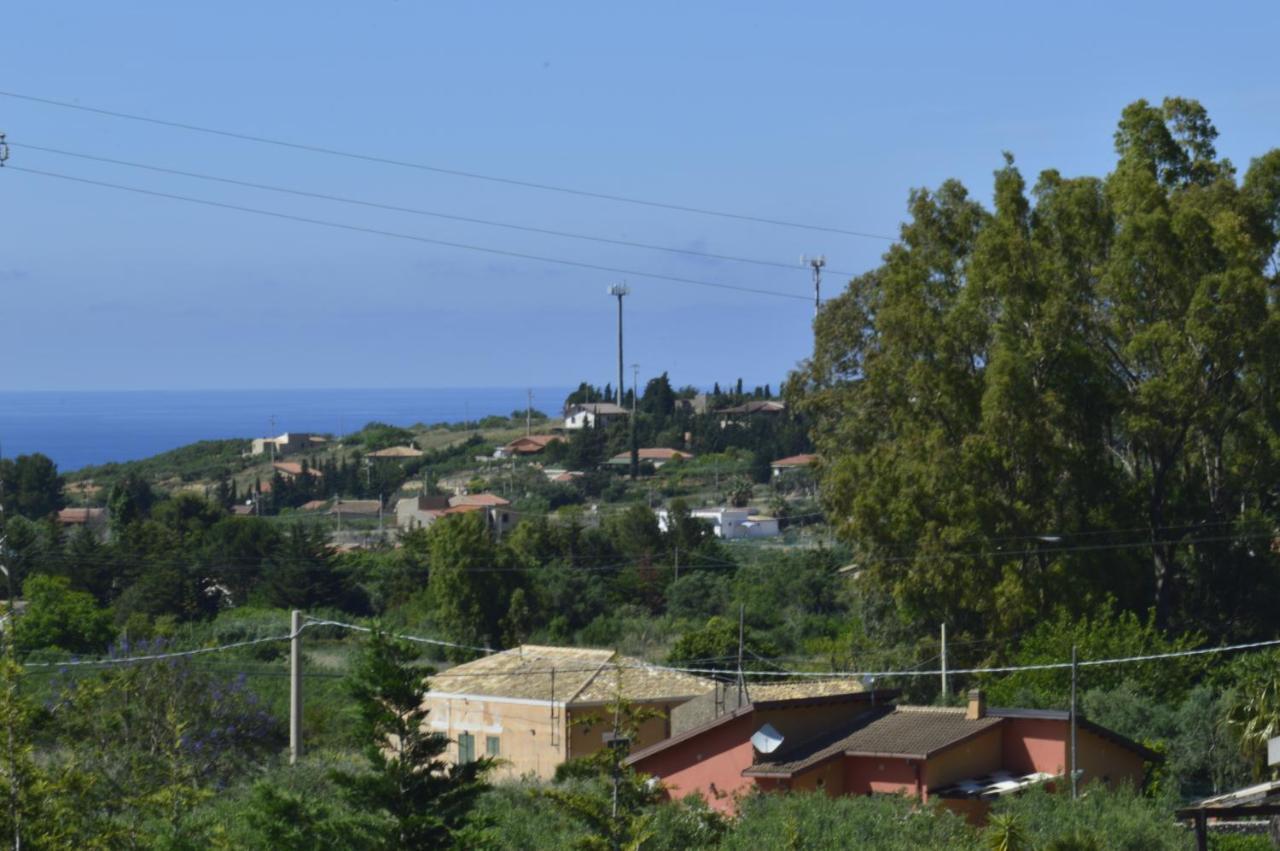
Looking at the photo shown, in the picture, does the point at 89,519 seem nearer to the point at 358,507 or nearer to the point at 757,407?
the point at 358,507

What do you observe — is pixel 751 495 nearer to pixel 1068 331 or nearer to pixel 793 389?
pixel 793 389

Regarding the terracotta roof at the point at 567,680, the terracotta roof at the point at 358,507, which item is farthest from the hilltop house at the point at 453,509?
the terracotta roof at the point at 567,680

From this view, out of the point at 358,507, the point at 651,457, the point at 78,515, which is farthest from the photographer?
the point at 651,457

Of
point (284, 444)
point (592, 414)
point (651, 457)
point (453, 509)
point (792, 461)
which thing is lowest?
point (453, 509)

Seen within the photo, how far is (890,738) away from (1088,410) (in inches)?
499

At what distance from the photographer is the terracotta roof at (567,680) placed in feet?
129

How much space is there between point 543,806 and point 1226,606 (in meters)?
19.7

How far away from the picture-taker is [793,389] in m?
48.5

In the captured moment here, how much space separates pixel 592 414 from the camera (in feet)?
468

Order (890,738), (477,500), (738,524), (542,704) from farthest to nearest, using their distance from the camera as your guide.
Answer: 1. (477,500)
2. (738,524)
3. (542,704)
4. (890,738)

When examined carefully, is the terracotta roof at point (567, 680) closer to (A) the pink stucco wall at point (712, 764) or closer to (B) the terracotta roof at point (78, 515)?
(A) the pink stucco wall at point (712, 764)

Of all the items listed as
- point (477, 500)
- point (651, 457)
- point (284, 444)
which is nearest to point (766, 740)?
point (477, 500)

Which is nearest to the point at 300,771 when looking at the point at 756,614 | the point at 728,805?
the point at 728,805

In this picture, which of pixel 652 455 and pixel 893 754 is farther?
pixel 652 455
